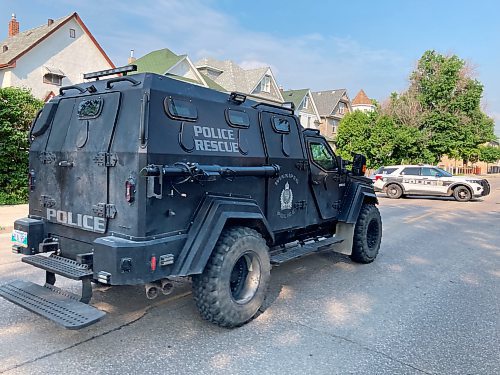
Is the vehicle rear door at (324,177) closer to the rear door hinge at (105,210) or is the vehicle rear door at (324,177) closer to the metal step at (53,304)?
the rear door hinge at (105,210)

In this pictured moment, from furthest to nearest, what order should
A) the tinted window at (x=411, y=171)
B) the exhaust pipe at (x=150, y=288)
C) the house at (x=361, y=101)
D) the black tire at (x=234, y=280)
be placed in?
the house at (x=361, y=101)
the tinted window at (x=411, y=171)
the black tire at (x=234, y=280)
the exhaust pipe at (x=150, y=288)

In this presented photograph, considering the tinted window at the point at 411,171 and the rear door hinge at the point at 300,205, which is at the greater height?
the tinted window at the point at 411,171

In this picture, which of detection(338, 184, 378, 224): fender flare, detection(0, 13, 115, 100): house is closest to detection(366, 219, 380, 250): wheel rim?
detection(338, 184, 378, 224): fender flare

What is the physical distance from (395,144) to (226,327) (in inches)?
1176

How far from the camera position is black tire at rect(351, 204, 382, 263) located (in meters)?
6.80

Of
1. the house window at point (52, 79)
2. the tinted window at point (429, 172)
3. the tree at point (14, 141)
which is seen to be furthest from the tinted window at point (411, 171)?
the house window at point (52, 79)

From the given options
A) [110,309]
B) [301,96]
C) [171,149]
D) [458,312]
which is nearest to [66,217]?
[110,309]

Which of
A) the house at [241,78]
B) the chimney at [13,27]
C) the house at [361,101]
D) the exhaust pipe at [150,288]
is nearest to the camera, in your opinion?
the exhaust pipe at [150,288]

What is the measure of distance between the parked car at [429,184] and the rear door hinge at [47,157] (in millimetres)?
18014

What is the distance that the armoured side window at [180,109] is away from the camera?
3939 mm

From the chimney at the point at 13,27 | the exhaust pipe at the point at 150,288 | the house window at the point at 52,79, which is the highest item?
the chimney at the point at 13,27

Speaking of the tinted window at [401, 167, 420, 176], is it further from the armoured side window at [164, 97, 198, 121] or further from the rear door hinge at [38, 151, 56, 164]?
the rear door hinge at [38, 151, 56, 164]

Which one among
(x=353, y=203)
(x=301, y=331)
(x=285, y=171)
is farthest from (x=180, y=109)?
(x=353, y=203)

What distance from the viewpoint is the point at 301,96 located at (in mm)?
45906
